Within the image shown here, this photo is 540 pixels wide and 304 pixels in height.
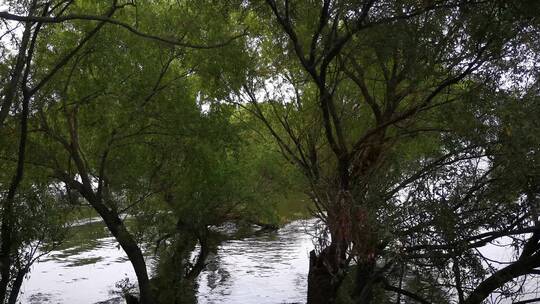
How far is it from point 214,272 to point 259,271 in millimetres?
1956

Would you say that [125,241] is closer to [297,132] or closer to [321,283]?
[321,283]

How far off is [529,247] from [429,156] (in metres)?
2.41

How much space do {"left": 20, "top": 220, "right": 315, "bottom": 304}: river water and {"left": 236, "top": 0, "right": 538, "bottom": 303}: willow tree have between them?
5.93 m

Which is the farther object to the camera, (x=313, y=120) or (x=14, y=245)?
(x=313, y=120)

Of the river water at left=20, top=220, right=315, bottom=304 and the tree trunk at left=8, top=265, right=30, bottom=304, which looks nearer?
the tree trunk at left=8, top=265, right=30, bottom=304

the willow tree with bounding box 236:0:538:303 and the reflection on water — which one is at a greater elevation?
the willow tree with bounding box 236:0:538:303

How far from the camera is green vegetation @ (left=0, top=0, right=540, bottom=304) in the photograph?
865 centimetres

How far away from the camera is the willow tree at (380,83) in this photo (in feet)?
28.3

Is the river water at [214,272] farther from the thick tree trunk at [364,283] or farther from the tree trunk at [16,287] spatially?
the tree trunk at [16,287]

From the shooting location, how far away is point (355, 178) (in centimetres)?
1227

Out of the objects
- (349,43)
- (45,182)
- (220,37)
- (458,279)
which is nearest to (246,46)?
(220,37)

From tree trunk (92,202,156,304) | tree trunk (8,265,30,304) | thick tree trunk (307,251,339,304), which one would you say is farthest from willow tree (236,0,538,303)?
tree trunk (8,265,30,304)

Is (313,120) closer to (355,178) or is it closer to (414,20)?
(355,178)

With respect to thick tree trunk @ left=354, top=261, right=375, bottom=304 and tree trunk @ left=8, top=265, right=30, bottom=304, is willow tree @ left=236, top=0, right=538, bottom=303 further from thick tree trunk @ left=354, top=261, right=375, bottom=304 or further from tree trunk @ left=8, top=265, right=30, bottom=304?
tree trunk @ left=8, top=265, right=30, bottom=304
